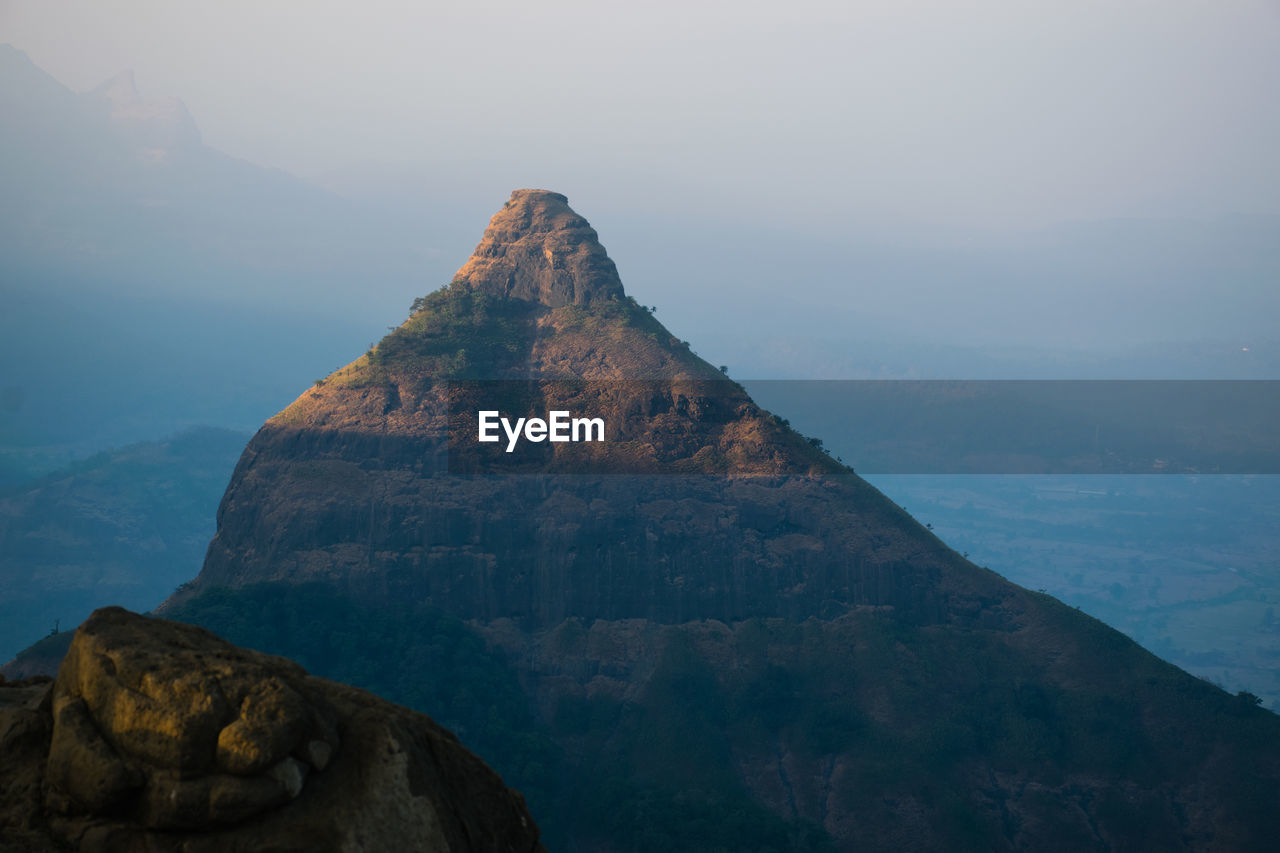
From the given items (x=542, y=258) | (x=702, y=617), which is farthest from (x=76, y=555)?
(x=702, y=617)

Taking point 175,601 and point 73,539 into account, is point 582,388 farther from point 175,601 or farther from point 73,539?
point 73,539

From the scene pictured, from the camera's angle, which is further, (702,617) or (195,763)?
(702,617)

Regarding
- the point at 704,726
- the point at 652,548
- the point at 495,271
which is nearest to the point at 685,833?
the point at 704,726

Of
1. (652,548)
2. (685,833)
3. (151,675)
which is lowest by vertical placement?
(685,833)

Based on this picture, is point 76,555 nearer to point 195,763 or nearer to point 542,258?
point 542,258

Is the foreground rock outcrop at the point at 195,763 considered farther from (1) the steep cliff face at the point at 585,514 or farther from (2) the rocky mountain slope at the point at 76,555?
(2) the rocky mountain slope at the point at 76,555

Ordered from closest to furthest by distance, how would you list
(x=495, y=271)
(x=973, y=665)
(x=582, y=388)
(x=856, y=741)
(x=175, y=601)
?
(x=856, y=741) → (x=973, y=665) → (x=175, y=601) → (x=582, y=388) → (x=495, y=271)
